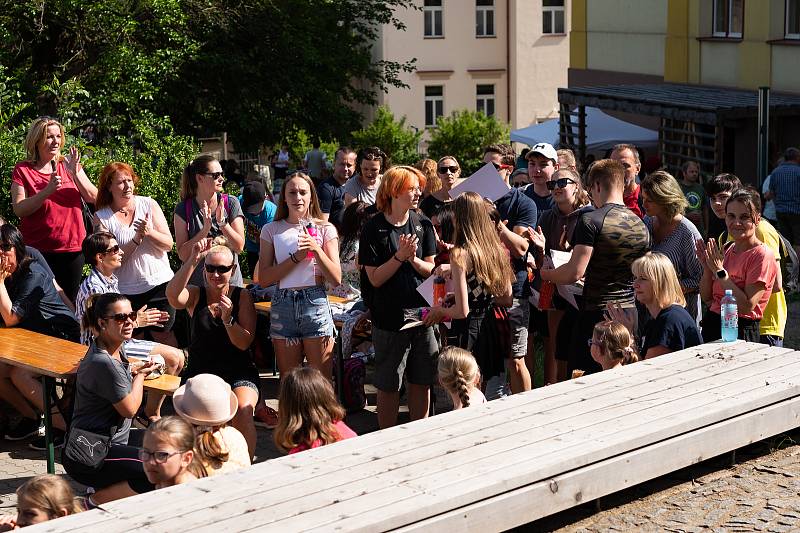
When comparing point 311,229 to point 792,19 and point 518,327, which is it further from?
point 792,19

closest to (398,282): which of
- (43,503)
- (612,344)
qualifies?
(612,344)

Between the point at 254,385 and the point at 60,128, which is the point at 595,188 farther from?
the point at 60,128

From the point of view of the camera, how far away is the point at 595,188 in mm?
7836

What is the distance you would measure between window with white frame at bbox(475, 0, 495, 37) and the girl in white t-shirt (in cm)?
3790

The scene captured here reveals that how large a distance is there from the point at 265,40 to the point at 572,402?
18.3m

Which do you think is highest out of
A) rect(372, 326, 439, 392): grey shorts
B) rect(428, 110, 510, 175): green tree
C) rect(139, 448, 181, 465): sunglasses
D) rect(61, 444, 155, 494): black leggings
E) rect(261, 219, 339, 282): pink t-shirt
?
rect(261, 219, 339, 282): pink t-shirt

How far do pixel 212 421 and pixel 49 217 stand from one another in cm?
412

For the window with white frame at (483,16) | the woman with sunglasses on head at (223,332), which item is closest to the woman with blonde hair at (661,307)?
the woman with sunglasses on head at (223,332)

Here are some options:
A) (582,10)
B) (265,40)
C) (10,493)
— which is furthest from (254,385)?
(582,10)

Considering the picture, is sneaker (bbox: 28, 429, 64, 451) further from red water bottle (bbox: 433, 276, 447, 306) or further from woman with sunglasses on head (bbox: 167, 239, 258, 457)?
red water bottle (bbox: 433, 276, 447, 306)

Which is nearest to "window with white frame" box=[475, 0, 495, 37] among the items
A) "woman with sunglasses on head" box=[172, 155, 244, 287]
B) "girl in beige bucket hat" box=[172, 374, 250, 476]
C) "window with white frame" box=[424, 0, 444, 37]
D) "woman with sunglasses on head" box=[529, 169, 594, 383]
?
"window with white frame" box=[424, 0, 444, 37]

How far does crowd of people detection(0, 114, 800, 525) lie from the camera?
22.0 ft

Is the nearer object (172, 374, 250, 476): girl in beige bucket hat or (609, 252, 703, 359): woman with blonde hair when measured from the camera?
(172, 374, 250, 476): girl in beige bucket hat

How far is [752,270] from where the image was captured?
7.53 meters
